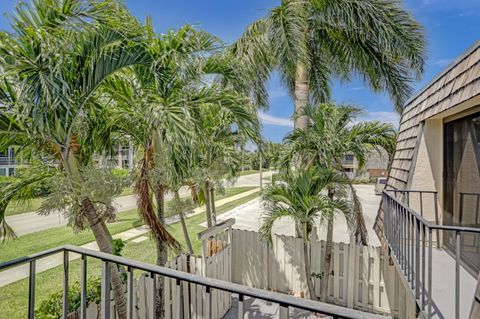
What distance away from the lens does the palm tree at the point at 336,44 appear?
20.0ft

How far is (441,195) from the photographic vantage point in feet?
13.6

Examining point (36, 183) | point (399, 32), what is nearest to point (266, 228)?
point (36, 183)

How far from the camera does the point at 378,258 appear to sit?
507cm

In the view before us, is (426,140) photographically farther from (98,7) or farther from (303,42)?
(98,7)

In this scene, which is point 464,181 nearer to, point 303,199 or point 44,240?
point 303,199

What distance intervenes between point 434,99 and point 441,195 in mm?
1423

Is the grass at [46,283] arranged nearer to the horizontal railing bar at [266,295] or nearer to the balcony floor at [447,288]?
the horizontal railing bar at [266,295]

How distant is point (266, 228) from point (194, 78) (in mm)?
2657

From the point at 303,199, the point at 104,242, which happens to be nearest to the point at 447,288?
the point at 303,199

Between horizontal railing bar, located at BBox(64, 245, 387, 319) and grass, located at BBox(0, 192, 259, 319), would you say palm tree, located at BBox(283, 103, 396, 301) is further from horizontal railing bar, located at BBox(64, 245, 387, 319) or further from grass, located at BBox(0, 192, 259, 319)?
horizontal railing bar, located at BBox(64, 245, 387, 319)

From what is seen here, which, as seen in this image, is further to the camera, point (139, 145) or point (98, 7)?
point (139, 145)

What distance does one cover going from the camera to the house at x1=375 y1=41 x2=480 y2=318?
231 centimetres

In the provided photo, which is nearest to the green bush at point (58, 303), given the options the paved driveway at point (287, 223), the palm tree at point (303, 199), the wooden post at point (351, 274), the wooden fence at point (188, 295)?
the wooden fence at point (188, 295)

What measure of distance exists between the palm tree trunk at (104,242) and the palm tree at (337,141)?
3.31 metres
